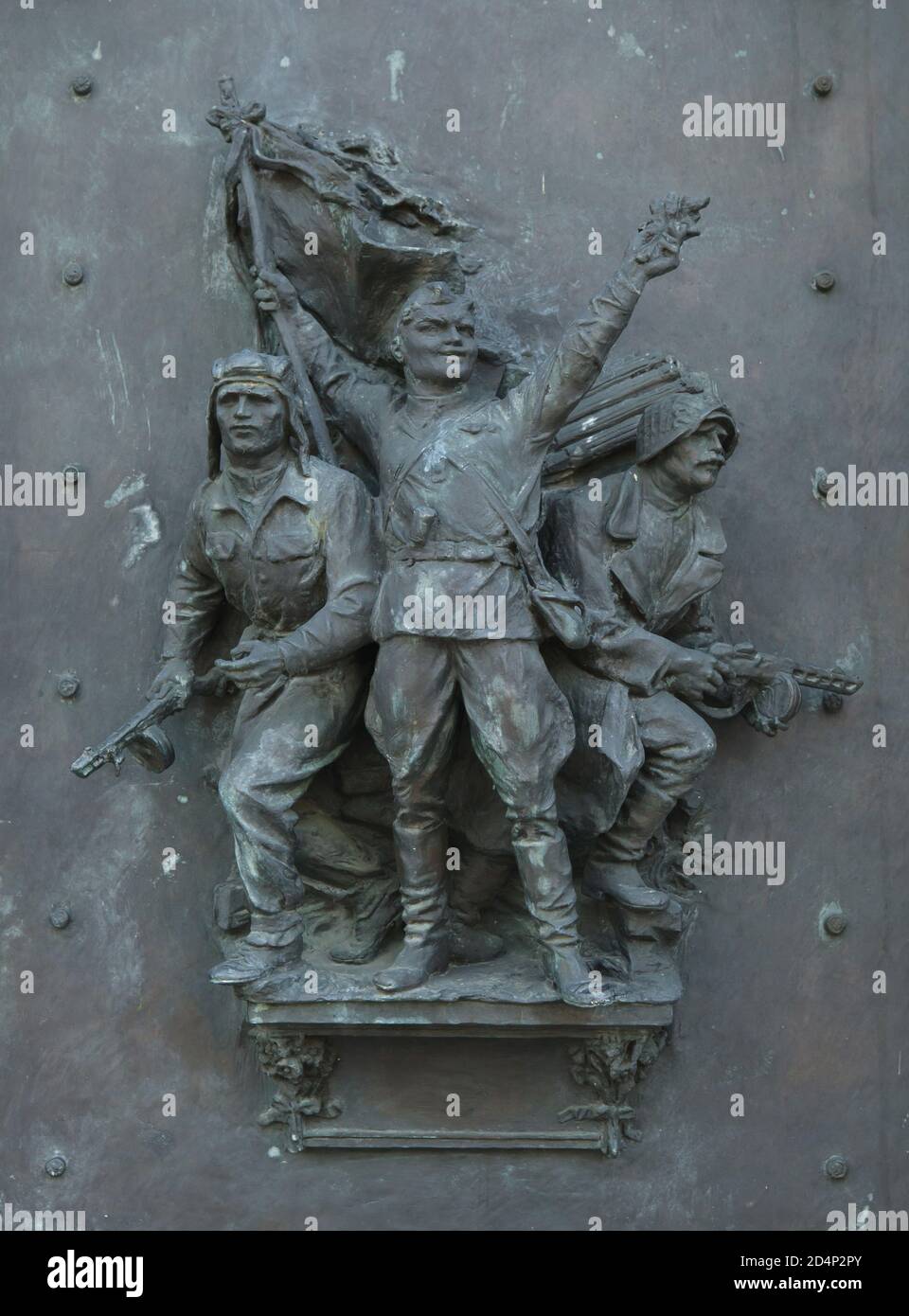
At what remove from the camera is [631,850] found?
564cm

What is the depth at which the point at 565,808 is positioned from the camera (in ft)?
18.4

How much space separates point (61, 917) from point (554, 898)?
4.38 ft

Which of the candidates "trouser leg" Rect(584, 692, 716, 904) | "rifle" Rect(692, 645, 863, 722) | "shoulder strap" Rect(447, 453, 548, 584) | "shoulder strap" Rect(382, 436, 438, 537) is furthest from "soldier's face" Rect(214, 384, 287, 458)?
"rifle" Rect(692, 645, 863, 722)

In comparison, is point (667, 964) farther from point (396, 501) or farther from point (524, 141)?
point (524, 141)

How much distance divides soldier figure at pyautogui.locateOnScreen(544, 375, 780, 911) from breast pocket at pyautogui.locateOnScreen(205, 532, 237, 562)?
2.58 ft

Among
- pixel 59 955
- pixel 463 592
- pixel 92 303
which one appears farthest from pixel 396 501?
pixel 59 955

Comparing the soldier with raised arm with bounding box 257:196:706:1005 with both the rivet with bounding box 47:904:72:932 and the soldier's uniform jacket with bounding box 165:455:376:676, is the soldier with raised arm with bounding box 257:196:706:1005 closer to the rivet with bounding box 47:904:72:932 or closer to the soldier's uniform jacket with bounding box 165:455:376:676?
the soldier's uniform jacket with bounding box 165:455:376:676

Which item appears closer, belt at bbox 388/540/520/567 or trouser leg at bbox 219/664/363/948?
belt at bbox 388/540/520/567

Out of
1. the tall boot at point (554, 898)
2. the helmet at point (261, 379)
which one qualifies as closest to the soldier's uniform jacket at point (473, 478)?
the helmet at point (261, 379)

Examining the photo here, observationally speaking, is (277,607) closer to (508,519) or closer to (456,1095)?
(508,519)

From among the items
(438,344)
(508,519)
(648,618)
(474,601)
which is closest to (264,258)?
(438,344)

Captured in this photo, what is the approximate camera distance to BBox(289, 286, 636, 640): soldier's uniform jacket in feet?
17.5

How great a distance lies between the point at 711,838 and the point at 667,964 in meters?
0.38

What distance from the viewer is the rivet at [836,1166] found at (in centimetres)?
578
